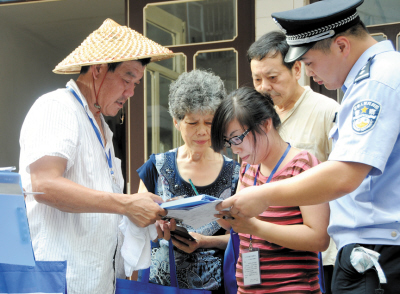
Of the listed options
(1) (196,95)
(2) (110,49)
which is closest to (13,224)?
(2) (110,49)

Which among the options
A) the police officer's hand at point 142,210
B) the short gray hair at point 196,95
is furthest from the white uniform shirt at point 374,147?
the short gray hair at point 196,95

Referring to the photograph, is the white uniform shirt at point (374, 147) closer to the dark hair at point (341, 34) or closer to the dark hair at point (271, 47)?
the dark hair at point (341, 34)

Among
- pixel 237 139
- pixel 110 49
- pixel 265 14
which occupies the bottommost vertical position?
pixel 237 139

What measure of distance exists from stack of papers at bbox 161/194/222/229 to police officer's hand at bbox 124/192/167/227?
0.04m

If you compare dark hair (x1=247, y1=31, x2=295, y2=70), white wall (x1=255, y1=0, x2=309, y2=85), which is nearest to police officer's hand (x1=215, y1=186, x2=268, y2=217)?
dark hair (x1=247, y1=31, x2=295, y2=70)

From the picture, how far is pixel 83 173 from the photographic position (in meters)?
1.89

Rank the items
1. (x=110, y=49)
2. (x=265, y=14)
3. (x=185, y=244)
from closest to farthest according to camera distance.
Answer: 1. (x=110, y=49)
2. (x=185, y=244)
3. (x=265, y=14)

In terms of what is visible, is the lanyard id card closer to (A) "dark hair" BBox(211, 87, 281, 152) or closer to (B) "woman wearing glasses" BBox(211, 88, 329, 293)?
(B) "woman wearing glasses" BBox(211, 88, 329, 293)

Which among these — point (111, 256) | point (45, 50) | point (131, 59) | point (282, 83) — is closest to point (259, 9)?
point (282, 83)

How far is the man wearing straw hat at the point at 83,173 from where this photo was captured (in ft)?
5.68

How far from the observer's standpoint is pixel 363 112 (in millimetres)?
1419

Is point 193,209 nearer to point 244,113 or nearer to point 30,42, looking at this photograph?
point 244,113

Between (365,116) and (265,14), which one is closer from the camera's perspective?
(365,116)

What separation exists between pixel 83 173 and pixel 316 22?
3.44 ft
